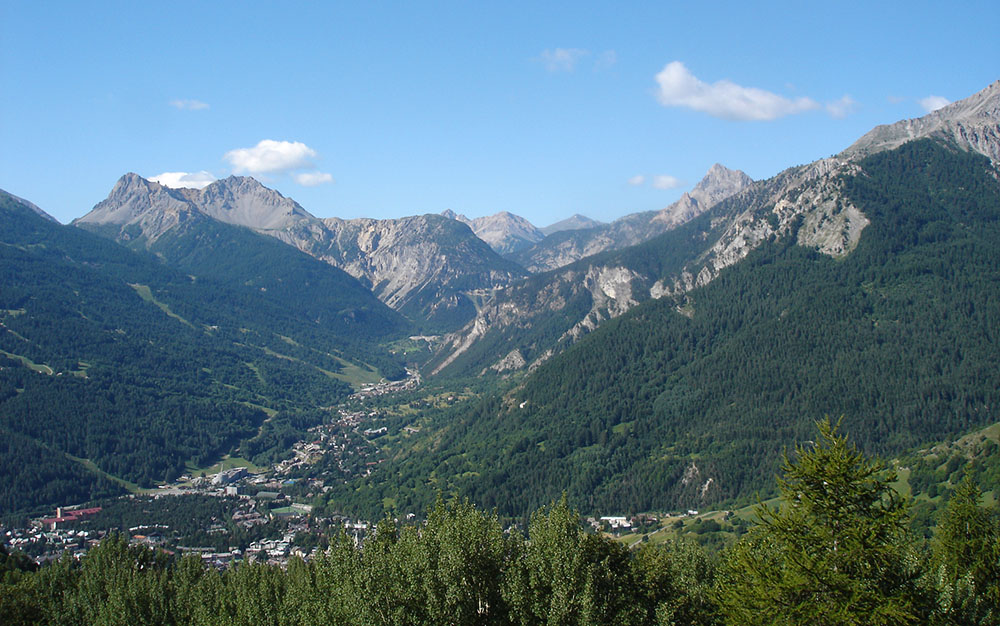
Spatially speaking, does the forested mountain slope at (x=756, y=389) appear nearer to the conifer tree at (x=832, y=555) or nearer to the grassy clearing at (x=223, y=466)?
the grassy clearing at (x=223, y=466)

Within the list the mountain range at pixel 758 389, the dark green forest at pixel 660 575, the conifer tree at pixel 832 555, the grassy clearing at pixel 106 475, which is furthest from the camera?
the grassy clearing at pixel 106 475

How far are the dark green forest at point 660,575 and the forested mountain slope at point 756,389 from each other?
84409 mm

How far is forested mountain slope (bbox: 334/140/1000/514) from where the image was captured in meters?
133

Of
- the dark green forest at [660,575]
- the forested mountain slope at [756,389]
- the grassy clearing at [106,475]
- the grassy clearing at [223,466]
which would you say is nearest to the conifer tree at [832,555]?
the dark green forest at [660,575]

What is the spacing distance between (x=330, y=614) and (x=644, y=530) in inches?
3399

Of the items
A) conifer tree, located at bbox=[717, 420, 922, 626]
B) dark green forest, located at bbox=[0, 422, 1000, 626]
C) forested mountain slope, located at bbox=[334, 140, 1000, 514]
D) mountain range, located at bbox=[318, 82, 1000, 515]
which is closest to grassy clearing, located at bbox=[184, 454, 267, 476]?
mountain range, located at bbox=[318, 82, 1000, 515]

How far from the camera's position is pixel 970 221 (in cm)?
19725

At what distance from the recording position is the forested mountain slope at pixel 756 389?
13262cm

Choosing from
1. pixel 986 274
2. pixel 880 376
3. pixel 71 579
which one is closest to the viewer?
pixel 71 579

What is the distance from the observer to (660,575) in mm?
45500

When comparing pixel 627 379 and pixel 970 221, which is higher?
pixel 970 221

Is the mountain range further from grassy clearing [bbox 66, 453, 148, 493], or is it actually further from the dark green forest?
the dark green forest

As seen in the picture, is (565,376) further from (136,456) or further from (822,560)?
(822,560)

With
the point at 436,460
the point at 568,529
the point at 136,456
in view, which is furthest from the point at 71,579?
the point at 136,456
